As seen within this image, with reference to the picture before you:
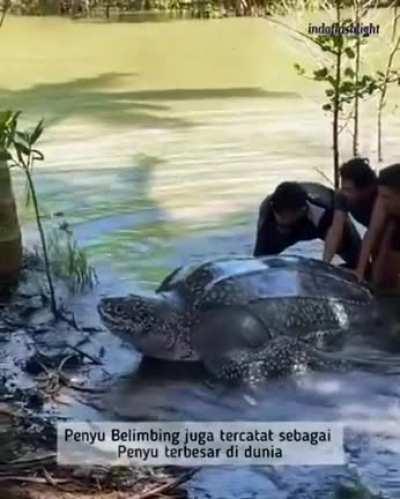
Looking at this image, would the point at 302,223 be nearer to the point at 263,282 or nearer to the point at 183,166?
the point at 263,282

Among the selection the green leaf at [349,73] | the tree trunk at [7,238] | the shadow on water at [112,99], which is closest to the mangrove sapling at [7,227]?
the tree trunk at [7,238]

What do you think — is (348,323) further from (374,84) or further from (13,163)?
(374,84)

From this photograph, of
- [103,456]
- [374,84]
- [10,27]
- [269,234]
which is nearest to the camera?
[103,456]

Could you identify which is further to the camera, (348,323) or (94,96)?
(94,96)

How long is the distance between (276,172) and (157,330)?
159 centimetres

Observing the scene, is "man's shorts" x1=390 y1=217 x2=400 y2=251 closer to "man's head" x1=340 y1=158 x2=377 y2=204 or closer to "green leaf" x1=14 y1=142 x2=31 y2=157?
"man's head" x1=340 y1=158 x2=377 y2=204

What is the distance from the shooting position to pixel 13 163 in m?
2.60

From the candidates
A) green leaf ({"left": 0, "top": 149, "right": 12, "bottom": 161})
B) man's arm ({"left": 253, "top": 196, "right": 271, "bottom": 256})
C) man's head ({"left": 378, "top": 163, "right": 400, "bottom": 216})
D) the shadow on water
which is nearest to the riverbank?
green leaf ({"left": 0, "top": 149, "right": 12, "bottom": 161})

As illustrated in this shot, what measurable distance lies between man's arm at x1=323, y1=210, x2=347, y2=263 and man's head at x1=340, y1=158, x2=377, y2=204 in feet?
0.11

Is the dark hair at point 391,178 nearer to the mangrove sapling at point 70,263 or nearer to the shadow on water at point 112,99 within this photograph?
the mangrove sapling at point 70,263

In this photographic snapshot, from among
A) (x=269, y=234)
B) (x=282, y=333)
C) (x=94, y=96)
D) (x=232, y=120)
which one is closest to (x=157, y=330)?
(x=282, y=333)

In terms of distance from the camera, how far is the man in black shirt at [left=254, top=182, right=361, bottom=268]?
7.66 feet

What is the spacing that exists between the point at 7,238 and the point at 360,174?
0.72 m

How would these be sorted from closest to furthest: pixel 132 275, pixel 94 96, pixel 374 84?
pixel 132 275
pixel 374 84
pixel 94 96
